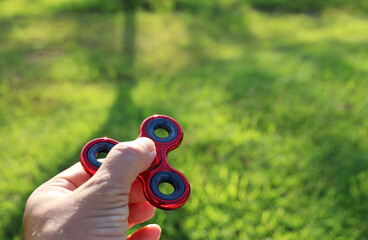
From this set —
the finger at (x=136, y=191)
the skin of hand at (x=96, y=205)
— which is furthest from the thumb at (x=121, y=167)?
the finger at (x=136, y=191)

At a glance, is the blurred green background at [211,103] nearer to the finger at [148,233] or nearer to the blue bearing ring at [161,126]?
the finger at [148,233]

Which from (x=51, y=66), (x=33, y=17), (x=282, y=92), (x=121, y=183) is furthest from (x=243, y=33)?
(x=121, y=183)

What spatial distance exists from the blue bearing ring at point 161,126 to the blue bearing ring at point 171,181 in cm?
16

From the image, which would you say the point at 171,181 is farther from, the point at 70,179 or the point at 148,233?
the point at 70,179

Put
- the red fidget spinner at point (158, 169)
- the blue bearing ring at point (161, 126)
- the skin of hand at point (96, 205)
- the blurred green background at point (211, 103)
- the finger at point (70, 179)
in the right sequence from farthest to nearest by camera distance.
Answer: the blurred green background at point (211, 103), the blue bearing ring at point (161, 126), the finger at point (70, 179), the red fidget spinner at point (158, 169), the skin of hand at point (96, 205)

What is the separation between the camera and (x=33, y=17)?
4121mm

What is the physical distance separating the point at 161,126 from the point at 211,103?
1.21 metres

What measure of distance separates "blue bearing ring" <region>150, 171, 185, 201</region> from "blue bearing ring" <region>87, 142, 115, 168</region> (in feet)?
0.66

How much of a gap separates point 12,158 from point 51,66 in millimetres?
1274

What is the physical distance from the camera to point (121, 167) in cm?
108

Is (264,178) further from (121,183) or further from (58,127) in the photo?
(58,127)

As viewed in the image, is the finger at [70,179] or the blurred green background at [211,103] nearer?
the finger at [70,179]

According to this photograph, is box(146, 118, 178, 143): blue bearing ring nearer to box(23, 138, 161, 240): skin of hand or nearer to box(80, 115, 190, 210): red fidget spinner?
box(80, 115, 190, 210): red fidget spinner

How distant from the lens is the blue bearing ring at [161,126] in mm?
1421
